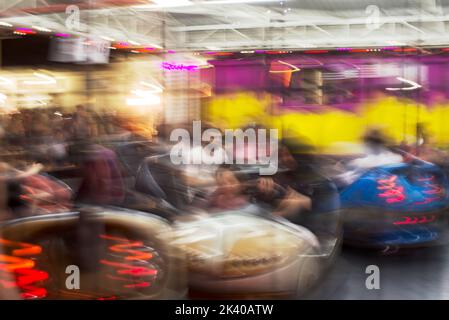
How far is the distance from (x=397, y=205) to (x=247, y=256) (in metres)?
0.93

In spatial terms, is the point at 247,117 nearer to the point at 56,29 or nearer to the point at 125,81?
the point at 125,81

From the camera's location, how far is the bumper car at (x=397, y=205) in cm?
299

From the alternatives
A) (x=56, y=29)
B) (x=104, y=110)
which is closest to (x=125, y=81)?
(x=104, y=110)

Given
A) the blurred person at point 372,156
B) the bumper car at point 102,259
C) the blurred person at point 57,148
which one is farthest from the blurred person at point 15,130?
the blurred person at point 372,156

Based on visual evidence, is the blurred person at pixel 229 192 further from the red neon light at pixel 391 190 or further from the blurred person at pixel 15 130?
the blurred person at pixel 15 130

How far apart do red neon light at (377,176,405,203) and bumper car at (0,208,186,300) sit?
3.92 ft

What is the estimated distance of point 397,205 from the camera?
3098 mm

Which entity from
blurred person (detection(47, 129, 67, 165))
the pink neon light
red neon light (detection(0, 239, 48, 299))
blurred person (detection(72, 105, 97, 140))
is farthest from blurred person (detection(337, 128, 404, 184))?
red neon light (detection(0, 239, 48, 299))

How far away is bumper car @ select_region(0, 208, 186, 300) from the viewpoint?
2.95m

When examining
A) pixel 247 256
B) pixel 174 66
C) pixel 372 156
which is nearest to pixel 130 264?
pixel 247 256
